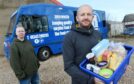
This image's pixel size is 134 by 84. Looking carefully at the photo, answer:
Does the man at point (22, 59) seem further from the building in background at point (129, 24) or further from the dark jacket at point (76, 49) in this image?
the building in background at point (129, 24)

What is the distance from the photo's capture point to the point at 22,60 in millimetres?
5527

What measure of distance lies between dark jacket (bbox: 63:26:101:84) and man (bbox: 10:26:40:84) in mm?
2214

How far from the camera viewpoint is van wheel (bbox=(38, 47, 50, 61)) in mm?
13602

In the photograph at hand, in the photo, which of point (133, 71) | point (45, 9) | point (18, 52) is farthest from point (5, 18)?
point (18, 52)

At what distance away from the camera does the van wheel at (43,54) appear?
13.6m

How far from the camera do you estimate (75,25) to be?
11.1 ft

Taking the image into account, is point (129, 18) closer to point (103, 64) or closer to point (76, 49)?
point (76, 49)

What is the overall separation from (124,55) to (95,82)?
409 mm

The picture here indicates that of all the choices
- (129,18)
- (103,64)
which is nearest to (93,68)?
(103,64)

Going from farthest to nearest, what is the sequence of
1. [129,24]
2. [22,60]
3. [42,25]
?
[129,24]
[42,25]
[22,60]

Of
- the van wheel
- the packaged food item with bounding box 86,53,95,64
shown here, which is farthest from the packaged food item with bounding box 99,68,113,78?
the van wheel

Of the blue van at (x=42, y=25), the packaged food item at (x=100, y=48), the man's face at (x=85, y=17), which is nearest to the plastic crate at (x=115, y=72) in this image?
the packaged food item at (x=100, y=48)

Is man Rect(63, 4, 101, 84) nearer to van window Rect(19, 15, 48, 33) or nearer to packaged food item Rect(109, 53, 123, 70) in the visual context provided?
packaged food item Rect(109, 53, 123, 70)

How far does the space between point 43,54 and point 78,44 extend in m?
10.4
